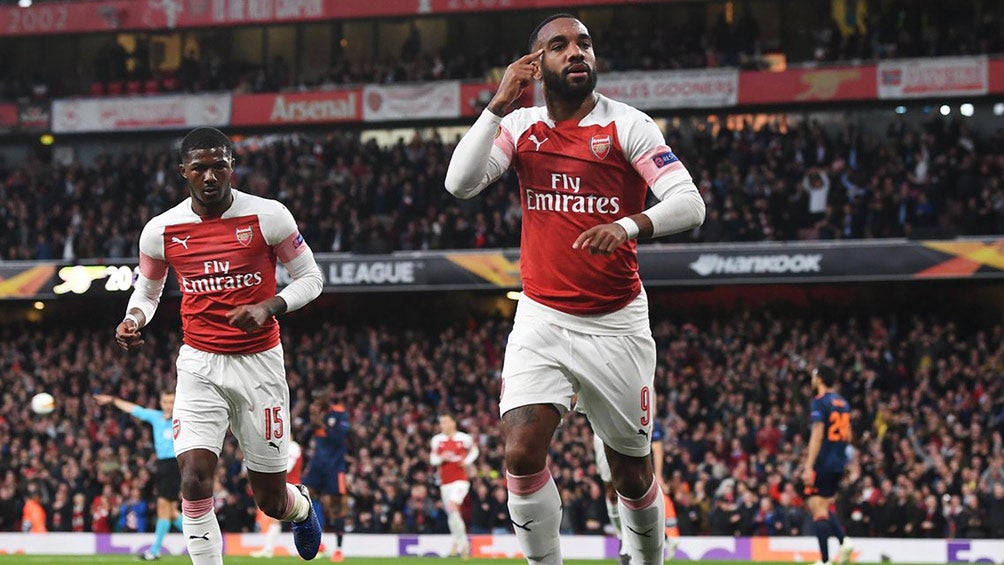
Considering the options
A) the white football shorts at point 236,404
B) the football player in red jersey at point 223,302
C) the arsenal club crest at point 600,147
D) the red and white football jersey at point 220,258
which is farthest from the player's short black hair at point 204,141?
the arsenal club crest at point 600,147

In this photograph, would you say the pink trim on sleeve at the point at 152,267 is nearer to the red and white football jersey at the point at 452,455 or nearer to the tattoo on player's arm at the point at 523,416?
the tattoo on player's arm at the point at 523,416

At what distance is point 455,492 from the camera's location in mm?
19719

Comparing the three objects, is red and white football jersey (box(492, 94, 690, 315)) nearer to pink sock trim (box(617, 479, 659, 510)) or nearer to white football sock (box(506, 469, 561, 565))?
white football sock (box(506, 469, 561, 565))

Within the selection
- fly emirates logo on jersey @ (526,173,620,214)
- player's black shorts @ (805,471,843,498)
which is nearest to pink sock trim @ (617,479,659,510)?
fly emirates logo on jersey @ (526,173,620,214)

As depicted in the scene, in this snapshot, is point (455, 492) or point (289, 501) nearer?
point (289, 501)

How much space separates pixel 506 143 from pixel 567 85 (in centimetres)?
40

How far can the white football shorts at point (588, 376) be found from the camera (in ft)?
21.9

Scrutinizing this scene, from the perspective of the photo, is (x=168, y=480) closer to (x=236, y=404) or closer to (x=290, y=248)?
(x=236, y=404)

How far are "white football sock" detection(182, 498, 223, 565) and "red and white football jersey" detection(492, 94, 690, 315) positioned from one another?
2.75m

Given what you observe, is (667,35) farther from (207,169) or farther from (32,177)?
(207,169)

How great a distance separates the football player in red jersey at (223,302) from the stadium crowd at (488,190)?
68.3 ft

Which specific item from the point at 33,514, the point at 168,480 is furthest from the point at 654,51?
the point at 168,480

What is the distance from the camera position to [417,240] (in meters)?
32.0

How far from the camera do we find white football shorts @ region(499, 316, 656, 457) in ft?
21.9
